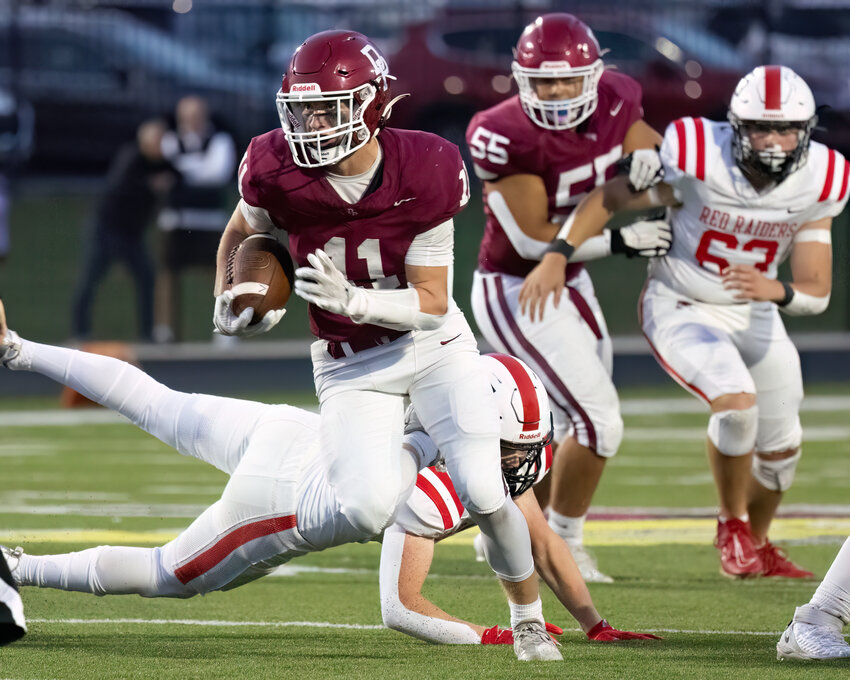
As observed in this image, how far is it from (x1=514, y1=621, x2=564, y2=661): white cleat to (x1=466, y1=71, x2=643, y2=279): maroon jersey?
2092 mm

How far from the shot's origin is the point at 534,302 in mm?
5746

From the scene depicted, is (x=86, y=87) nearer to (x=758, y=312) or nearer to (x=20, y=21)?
(x=20, y=21)

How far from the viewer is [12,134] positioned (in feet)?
45.8

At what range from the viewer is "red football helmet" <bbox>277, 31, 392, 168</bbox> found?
416 cm

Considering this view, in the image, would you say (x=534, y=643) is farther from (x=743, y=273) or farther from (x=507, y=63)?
(x=507, y=63)

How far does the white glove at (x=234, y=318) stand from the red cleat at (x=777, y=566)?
218cm

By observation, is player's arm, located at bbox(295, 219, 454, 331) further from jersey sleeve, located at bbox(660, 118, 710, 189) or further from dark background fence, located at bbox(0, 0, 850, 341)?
dark background fence, located at bbox(0, 0, 850, 341)

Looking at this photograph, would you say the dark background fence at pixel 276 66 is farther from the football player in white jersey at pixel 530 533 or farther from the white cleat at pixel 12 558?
the white cleat at pixel 12 558

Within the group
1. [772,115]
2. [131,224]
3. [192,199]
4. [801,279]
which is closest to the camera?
[772,115]

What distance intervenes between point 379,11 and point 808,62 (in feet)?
12.3

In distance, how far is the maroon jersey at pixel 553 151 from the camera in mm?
5824

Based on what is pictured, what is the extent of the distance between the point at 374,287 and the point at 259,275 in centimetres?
31

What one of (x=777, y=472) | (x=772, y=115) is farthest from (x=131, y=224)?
(x=772, y=115)

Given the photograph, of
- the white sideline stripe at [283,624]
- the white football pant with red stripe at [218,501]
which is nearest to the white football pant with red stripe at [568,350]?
the white sideline stripe at [283,624]
